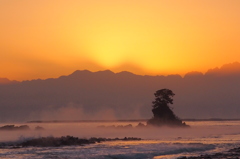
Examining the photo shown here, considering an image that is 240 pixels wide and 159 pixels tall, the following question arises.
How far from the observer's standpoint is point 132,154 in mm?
48625

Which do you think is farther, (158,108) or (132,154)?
(158,108)

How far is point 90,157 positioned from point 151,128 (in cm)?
7965

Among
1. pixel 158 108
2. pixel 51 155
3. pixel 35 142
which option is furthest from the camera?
pixel 158 108

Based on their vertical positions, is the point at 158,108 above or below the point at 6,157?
above

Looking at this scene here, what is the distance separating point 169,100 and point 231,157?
77225 mm

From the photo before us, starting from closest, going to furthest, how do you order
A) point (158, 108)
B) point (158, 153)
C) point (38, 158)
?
point (38, 158) → point (158, 153) → point (158, 108)

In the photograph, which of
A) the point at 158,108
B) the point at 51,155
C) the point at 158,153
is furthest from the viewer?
the point at 158,108

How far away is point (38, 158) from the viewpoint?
144 feet

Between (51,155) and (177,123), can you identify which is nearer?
(51,155)

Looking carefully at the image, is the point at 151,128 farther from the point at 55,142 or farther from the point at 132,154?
the point at 132,154

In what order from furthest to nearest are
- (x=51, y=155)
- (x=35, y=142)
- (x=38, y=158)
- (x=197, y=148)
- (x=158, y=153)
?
(x=35, y=142) < (x=197, y=148) < (x=158, y=153) < (x=51, y=155) < (x=38, y=158)

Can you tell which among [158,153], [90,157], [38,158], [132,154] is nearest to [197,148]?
[158,153]

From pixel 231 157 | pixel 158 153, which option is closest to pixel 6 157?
pixel 158 153

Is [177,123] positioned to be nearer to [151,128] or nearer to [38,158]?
[151,128]
